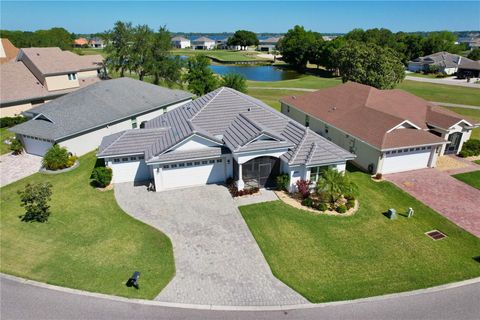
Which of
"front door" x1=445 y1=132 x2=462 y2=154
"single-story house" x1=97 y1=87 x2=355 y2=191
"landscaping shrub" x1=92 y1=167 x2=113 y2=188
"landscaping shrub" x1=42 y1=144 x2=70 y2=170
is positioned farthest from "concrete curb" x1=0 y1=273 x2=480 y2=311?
"front door" x1=445 y1=132 x2=462 y2=154

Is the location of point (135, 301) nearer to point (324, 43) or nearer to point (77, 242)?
point (77, 242)

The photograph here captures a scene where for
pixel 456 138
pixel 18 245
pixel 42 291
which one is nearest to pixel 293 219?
pixel 42 291

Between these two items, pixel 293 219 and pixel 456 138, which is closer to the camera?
pixel 293 219

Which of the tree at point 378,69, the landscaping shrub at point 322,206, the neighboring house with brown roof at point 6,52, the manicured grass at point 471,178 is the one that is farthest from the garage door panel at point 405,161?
the neighboring house with brown roof at point 6,52

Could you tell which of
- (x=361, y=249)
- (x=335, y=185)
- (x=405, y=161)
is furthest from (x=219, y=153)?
(x=405, y=161)

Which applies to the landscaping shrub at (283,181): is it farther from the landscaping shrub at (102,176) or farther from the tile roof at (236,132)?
the landscaping shrub at (102,176)

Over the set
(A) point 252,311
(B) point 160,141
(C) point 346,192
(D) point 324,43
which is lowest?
(A) point 252,311
